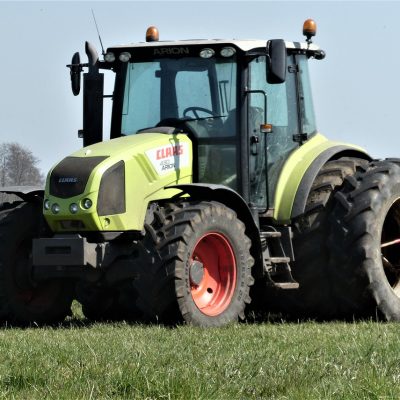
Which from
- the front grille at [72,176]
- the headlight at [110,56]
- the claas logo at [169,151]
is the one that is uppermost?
the headlight at [110,56]

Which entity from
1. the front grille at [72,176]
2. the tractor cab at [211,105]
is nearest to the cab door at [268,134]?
the tractor cab at [211,105]

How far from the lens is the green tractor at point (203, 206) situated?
10.1 metres

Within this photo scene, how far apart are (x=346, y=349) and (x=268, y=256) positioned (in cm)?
326

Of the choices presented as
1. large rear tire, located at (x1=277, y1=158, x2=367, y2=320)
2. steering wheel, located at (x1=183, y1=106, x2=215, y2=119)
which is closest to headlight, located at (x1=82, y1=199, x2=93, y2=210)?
steering wheel, located at (x1=183, y1=106, x2=215, y2=119)

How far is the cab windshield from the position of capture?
10.9 metres

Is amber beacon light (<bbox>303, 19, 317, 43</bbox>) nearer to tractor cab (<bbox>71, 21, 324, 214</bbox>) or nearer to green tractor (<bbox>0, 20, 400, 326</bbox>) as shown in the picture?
green tractor (<bbox>0, 20, 400, 326</bbox>)

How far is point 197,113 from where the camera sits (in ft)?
35.9

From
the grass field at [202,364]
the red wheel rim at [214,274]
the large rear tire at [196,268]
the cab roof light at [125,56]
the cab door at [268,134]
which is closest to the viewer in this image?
the grass field at [202,364]

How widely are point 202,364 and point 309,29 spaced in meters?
5.76

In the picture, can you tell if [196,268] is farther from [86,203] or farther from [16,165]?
[16,165]

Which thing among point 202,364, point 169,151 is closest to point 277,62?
point 169,151

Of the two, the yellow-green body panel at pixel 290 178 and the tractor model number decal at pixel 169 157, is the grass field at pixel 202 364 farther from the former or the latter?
the yellow-green body panel at pixel 290 178

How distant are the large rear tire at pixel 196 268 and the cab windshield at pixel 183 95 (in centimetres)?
103

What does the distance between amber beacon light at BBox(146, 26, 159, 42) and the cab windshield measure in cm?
45
